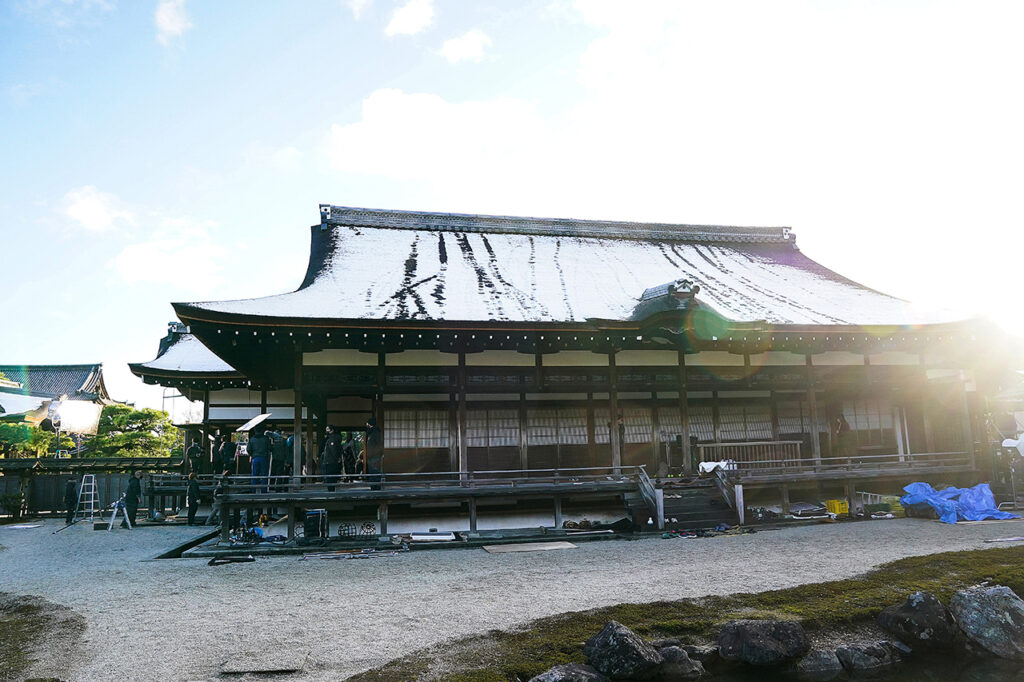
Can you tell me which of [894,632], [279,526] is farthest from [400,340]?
[894,632]

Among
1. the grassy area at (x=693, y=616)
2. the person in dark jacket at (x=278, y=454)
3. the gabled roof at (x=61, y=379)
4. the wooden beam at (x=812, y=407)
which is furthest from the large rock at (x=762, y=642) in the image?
the gabled roof at (x=61, y=379)

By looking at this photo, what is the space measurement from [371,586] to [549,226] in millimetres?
15348

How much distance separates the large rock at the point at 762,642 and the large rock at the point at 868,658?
0.38 meters

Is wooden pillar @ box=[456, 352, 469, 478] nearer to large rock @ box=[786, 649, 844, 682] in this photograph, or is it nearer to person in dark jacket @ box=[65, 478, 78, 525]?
large rock @ box=[786, 649, 844, 682]

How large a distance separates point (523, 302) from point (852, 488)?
9.01 meters

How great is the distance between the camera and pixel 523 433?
51.8 feet

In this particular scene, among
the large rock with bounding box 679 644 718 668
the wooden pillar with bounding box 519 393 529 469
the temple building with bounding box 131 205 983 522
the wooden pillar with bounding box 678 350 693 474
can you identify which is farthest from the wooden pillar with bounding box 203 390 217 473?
the large rock with bounding box 679 644 718 668

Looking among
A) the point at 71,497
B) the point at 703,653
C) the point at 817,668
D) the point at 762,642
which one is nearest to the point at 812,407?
the point at 817,668

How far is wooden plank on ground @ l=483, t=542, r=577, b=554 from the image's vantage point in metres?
11.5

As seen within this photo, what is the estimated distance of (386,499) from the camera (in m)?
12.7

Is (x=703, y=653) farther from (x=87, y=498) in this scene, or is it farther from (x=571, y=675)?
(x=87, y=498)

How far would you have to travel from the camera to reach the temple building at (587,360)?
46.4 ft

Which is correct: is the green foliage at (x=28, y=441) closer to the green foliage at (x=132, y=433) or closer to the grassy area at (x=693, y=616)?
the green foliage at (x=132, y=433)

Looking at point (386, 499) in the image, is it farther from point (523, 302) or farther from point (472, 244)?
point (472, 244)
